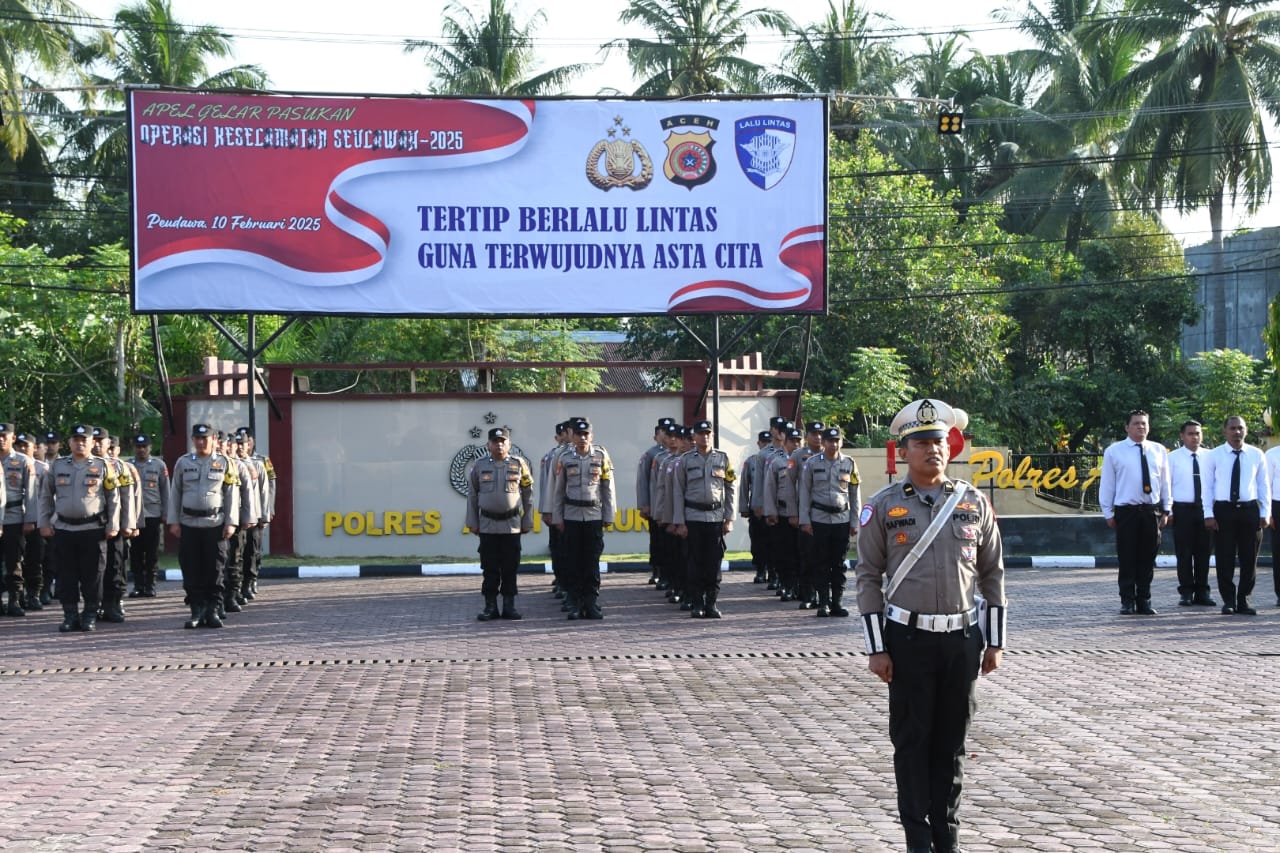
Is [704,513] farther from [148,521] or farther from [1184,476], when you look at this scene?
[148,521]

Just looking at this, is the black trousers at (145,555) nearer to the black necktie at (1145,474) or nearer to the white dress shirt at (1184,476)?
the black necktie at (1145,474)

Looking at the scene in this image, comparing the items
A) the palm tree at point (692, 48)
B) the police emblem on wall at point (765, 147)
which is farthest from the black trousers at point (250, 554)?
the palm tree at point (692, 48)

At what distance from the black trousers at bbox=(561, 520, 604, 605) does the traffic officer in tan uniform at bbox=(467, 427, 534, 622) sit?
49 centimetres

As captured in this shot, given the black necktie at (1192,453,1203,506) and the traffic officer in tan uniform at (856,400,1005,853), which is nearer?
the traffic officer in tan uniform at (856,400,1005,853)

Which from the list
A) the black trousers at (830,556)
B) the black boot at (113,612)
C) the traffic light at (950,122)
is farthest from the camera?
the traffic light at (950,122)

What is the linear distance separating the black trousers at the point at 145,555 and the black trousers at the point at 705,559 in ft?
22.7

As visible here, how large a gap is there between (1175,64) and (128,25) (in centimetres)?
2687

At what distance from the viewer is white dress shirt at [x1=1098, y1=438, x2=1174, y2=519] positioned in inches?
580

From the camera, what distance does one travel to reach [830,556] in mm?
14969

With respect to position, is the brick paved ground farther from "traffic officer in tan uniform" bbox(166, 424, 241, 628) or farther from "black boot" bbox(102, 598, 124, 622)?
"black boot" bbox(102, 598, 124, 622)

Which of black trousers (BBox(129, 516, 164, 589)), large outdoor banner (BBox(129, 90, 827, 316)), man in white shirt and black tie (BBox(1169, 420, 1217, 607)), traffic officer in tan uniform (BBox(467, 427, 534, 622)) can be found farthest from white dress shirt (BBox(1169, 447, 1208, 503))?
black trousers (BBox(129, 516, 164, 589))

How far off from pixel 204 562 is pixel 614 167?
9103mm

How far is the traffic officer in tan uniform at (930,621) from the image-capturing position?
593cm

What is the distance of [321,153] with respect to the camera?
21000 mm
